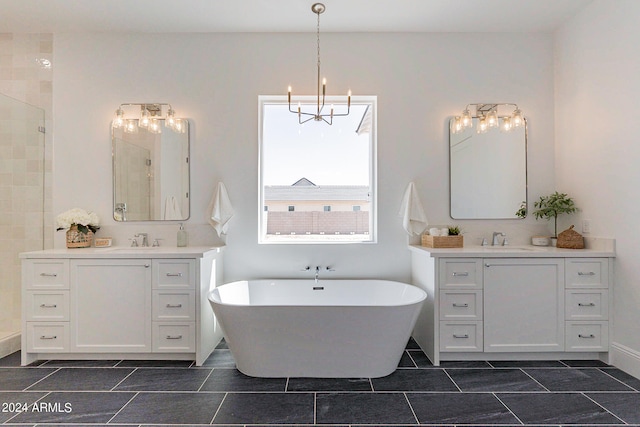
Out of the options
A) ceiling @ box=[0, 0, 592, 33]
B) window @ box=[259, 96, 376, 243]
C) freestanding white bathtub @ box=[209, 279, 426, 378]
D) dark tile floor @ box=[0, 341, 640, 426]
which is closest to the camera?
dark tile floor @ box=[0, 341, 640, 426]

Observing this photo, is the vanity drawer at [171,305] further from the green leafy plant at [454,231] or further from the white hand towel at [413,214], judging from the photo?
the green leafy plant at [454,231]

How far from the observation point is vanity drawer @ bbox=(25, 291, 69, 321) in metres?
2.60

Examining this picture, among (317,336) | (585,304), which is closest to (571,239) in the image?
(585,304)

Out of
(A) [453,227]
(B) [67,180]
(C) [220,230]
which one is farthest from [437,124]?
(B) [67,180]

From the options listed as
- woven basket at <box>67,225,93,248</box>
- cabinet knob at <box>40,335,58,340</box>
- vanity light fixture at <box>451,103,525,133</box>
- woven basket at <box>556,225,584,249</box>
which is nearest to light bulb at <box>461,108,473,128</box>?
vanity light fixture at <box>451,103,525,133</box>

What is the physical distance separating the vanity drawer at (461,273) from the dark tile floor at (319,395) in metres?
0.58

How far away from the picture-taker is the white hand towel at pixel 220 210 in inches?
118

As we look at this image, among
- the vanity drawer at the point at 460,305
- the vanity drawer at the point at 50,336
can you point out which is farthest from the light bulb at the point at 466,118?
the vanity drawer at the point at 50,336

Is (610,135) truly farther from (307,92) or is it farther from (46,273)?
(46,273)

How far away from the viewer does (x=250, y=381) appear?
231 cm

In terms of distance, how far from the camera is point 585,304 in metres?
2.58

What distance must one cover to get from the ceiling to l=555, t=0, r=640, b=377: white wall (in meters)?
0.32

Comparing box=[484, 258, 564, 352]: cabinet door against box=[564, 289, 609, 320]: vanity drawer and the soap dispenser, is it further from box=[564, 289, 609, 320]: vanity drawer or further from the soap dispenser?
the soap dispenser

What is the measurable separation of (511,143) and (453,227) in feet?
3.10
